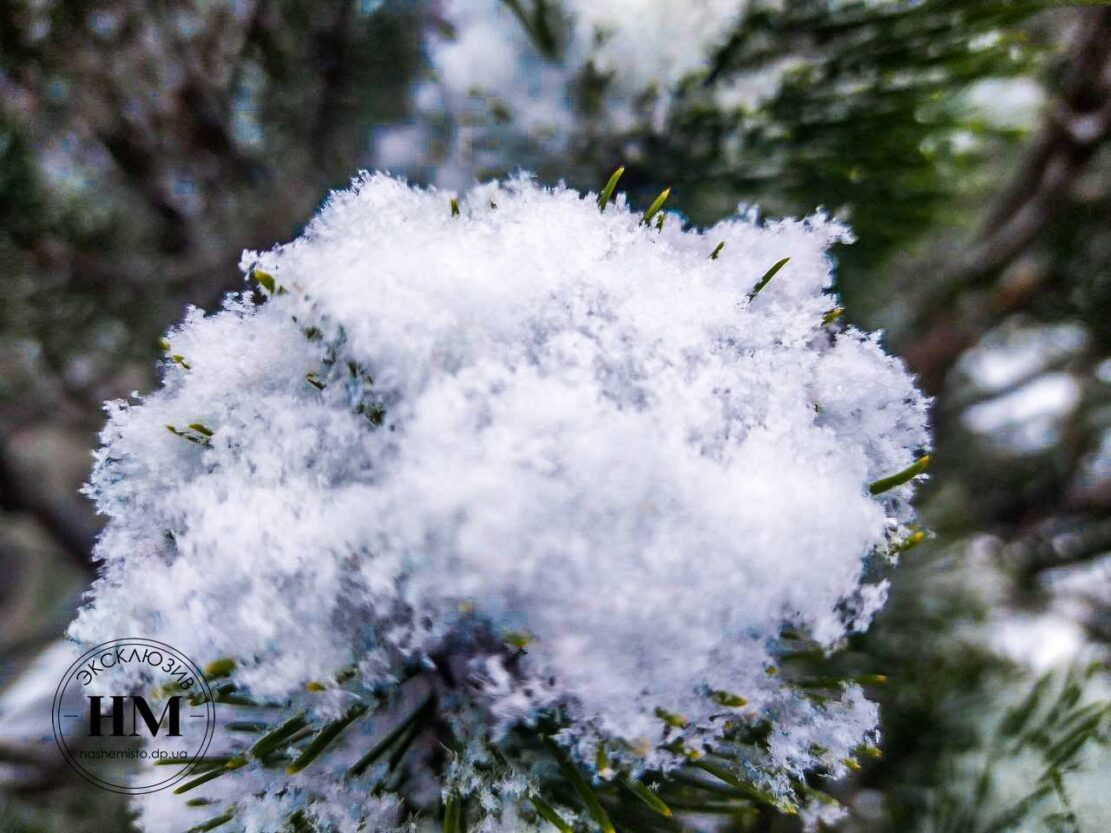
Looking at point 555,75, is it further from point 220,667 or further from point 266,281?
point 220,667

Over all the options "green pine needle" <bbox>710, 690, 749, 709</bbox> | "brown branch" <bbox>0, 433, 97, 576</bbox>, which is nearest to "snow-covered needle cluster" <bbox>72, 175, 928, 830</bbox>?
"green pine needle" <bbox>710, 690, 749, 709</bbox>

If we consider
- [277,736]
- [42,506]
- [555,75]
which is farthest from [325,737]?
[42,506]

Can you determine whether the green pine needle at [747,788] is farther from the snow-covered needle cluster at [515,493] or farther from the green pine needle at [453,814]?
the green pine needle at [453,814]

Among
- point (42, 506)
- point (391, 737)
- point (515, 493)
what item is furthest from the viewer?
point (42, 506)

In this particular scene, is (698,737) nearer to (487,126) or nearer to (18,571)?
(487,126)

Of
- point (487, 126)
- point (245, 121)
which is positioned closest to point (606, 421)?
point (487, 126)

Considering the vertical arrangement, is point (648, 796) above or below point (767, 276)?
below

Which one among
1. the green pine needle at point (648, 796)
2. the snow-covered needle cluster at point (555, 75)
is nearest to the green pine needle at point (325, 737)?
the green pine needle at point (648, 796)
